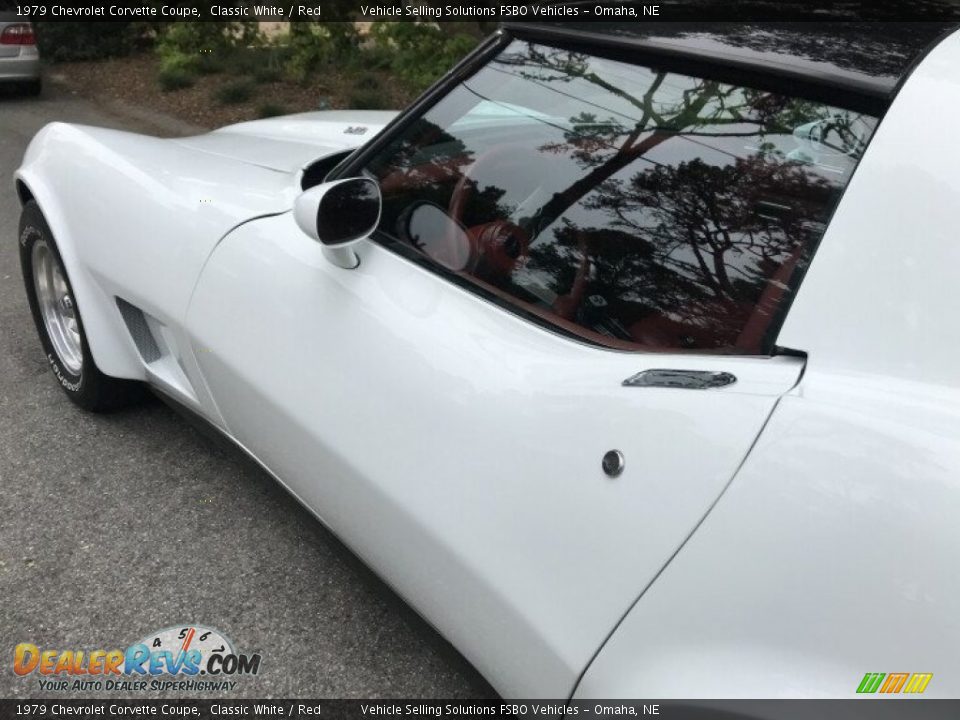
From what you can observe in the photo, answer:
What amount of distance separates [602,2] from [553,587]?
4.63 feet

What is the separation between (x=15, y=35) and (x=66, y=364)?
8.64 m

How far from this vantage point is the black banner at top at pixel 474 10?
1.96 meters

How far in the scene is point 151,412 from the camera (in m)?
3.58

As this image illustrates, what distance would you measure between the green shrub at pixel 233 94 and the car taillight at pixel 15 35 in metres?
2.92

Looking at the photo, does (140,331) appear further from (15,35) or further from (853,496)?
(15,35)

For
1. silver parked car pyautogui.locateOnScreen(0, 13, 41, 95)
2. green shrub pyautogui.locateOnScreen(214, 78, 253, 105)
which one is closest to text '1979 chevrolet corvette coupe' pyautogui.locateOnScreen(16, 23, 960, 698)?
green shrub pyautogui.locateOnScreen(214, 78, 253, 105)

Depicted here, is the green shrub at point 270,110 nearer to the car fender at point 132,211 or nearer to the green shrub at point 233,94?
the green shrub at point 233,94

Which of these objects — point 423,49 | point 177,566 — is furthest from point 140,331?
point 423,49

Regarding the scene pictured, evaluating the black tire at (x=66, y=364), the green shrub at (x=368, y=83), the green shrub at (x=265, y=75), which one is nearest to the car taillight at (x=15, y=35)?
the green shrub at (x=265, y=75)

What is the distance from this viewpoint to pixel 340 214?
2.10m

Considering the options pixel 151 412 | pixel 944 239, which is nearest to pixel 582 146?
pixel 944 239

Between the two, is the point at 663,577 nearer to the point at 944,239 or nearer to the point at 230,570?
the point at 944,239

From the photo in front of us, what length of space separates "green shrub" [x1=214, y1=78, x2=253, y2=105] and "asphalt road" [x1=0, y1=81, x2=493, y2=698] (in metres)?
6.07

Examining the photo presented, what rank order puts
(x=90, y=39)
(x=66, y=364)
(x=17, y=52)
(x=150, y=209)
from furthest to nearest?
1. (x=90, y=39)
2. (x=17, y=52)
3. (x=66, y=364)
4. (x=150, y=209)
